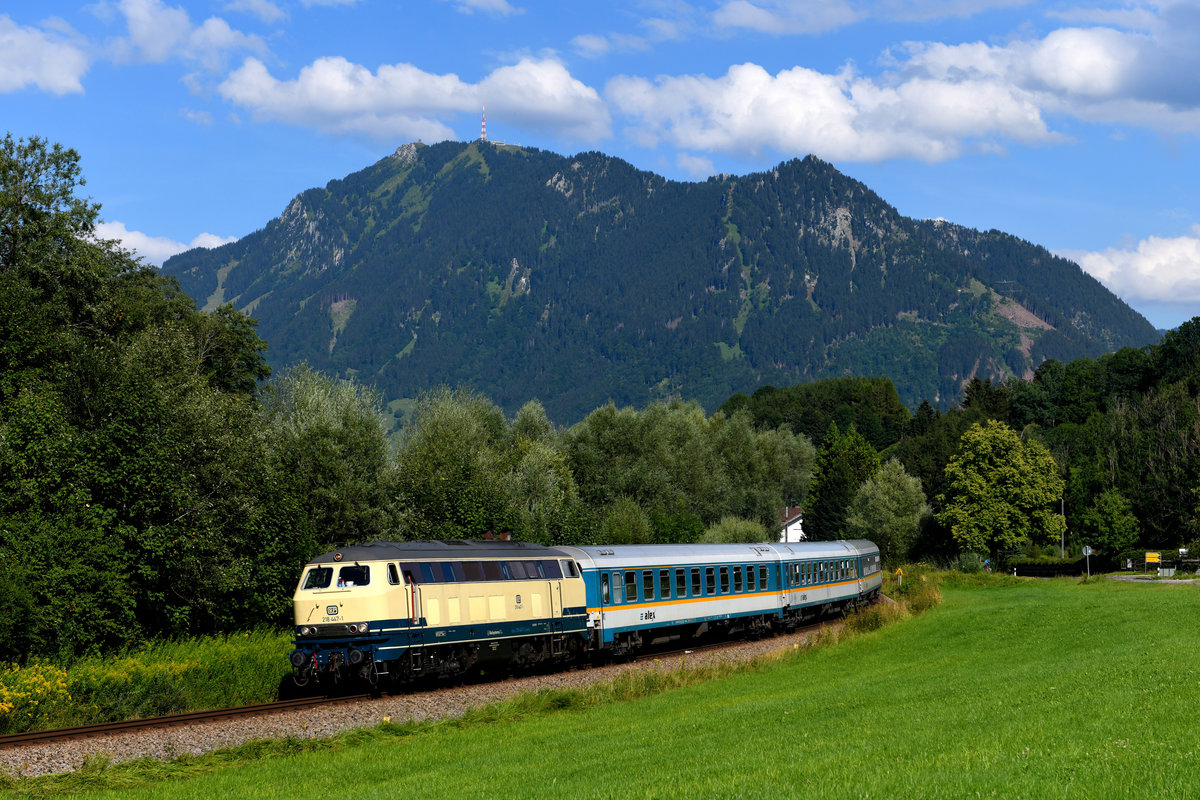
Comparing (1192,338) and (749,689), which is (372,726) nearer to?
(749,689)

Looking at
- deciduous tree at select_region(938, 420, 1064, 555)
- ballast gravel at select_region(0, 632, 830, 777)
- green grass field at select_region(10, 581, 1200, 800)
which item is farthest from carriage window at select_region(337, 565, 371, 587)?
deciduous tree at select_region(938, 420, 1064, 555)

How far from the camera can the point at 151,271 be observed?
63281mm

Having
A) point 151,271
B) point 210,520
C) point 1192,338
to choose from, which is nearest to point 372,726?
point 210,520

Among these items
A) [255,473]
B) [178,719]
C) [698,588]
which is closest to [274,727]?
[178,719]

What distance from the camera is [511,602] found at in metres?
31.9

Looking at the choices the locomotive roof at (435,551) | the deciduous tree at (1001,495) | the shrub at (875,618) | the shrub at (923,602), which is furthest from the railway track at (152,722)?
the deciduous tree at (1001,495)

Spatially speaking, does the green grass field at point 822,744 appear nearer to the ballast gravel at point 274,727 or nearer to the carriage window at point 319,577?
the ballast gravel at point 274,727

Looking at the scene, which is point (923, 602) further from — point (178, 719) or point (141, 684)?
point (178, 719)

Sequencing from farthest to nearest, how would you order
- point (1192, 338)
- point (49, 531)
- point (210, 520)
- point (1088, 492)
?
point (1192, 338), point (1088, 492), point (210, 520), point (49, 531)

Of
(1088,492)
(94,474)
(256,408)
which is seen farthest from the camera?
(1088,492)

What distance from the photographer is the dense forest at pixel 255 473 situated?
116 ft

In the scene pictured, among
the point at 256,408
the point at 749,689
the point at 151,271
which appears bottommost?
the point at 749,689

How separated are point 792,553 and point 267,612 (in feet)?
75.6

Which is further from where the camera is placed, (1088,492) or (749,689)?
(1088,492)
